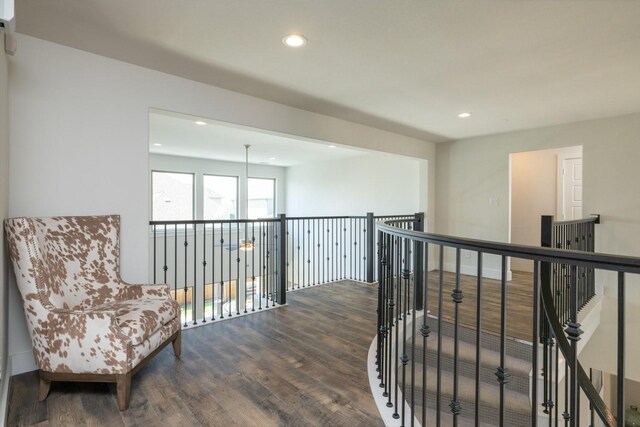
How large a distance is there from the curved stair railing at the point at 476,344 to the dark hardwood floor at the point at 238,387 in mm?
269

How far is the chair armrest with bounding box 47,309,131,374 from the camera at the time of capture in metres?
2.03

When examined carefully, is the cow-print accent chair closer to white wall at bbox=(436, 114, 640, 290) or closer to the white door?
white wall at bbox=(436, 114, 640, 290)

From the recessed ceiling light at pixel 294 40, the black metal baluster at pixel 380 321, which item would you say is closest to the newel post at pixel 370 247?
the black metal baluster at pixel 380 321

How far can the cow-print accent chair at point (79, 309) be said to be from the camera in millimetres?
2037

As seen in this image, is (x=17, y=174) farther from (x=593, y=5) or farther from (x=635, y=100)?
(x=635, y=100)

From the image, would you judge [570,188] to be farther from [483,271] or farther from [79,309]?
[79,309]

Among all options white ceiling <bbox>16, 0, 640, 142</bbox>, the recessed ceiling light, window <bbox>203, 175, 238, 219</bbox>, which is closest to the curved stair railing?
white ceiling <bbox>16, 0, 640, 142</bbox>

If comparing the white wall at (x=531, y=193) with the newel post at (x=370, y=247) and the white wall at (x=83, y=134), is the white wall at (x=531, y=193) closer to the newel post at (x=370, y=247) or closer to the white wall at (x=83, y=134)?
the newel post at (x=370, y=247)

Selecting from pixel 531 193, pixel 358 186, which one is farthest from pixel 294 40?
pixel 531 193

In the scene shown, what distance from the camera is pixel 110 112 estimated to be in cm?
278

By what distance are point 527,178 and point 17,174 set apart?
746 cm

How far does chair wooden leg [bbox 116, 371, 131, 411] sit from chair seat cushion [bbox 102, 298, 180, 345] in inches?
8.0

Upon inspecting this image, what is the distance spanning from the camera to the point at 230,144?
6.44m

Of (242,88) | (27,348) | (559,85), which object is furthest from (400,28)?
(27,348)
